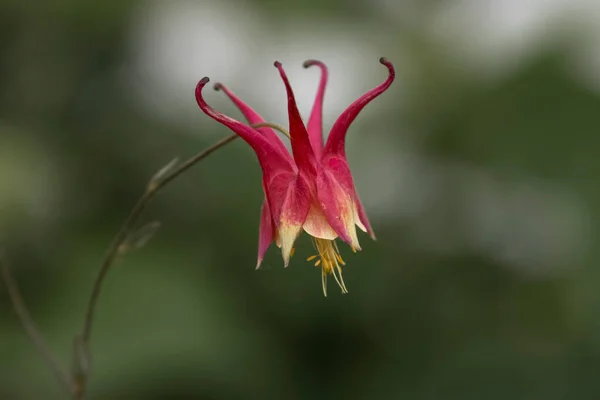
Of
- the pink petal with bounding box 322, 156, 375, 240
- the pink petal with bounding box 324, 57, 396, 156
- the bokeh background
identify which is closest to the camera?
the pink petal with bounding box 324, 57, 396, 156

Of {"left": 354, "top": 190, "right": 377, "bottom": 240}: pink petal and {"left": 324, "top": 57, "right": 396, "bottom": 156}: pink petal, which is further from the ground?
{"left": 324, "top": 57, "right": 396, "bottom": 156}: pink petal

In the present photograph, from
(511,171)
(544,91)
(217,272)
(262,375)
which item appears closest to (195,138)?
(217,272)

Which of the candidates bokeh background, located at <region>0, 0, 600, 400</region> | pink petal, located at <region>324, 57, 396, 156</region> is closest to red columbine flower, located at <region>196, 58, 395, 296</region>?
pink petal, located at <region>324, 57, 396, 156</region>

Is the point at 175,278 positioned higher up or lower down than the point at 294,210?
lower down

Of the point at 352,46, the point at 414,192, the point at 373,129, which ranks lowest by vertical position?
the point at 414,192

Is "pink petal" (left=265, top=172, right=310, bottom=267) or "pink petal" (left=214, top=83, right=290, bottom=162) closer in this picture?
"pink petal" (left=265, top=172, right=310, bottom=267)

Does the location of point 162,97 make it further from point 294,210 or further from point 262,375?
point 294,210

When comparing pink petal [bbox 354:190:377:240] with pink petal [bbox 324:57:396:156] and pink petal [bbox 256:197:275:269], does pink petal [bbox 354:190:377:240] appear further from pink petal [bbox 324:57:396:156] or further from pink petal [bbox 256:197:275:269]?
pink petal [bbox 256:197:275:269]

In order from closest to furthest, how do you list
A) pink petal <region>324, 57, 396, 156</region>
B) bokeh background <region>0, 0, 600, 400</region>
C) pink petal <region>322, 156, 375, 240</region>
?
pink petal <region>324, 57, 396, 156</region> < pink petal <region>322, 156, 375, 240</region> < bokeh background <region>0, 0, 600, 400</region>
